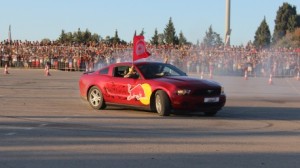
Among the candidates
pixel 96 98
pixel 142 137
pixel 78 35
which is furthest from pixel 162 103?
pixel 78 35

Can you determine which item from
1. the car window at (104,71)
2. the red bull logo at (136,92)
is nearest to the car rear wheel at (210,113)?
the red bull logo at (136,92)

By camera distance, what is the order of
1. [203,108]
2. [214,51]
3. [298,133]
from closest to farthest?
[298,133], [203,108], [214,51]

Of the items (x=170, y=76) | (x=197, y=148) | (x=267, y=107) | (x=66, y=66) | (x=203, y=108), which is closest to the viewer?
(x=197, y=148)

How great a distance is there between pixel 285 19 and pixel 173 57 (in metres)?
42.1

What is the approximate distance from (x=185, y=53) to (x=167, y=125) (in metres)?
28.6

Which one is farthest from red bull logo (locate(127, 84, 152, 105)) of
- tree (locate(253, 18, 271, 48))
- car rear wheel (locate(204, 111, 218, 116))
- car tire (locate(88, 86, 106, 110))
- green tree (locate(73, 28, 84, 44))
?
green tree (locate(73, 28, 84, 44))

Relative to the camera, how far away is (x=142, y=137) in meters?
9.78

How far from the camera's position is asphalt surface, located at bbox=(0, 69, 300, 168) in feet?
25.2

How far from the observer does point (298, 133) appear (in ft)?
34.9

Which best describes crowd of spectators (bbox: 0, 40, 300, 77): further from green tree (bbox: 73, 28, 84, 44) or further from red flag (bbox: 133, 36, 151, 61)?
green tree (bbox: 73, 28, 84, 44)

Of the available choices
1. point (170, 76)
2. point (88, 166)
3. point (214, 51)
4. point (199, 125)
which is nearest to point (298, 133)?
point (199, 125)

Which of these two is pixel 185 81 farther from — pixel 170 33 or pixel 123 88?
pixel 170 33

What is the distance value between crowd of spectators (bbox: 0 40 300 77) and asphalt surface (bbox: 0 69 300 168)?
71.0ft

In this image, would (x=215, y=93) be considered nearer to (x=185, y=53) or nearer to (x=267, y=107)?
(x=267, y=107)
